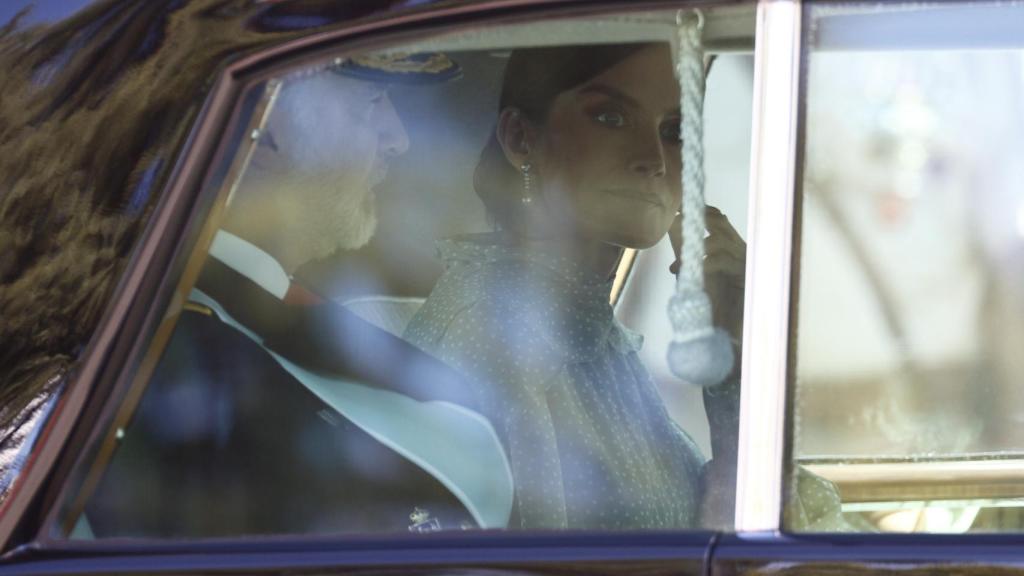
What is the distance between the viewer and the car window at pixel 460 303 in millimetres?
1521

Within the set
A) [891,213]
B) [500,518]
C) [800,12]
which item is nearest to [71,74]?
[500,518]

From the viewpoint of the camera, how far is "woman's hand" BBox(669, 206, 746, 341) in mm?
1489

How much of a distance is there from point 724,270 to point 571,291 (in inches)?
8.6

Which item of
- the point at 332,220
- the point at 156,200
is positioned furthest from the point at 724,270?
the point at 156,200

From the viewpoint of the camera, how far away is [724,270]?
151cm

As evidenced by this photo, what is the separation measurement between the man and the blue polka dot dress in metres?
0.04

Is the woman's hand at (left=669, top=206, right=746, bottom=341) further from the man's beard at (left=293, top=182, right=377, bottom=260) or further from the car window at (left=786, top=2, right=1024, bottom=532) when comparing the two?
the man's beard at (left=293, top=182, right=377, bottom=260)

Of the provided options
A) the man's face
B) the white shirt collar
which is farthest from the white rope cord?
the white shirt collar

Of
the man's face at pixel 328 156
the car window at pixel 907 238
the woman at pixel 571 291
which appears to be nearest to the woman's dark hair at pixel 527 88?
the woman at pixel 571 291

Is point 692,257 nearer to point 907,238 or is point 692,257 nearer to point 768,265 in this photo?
point 768,265

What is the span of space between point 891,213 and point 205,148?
30.1 inches

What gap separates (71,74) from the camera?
155 centimetres

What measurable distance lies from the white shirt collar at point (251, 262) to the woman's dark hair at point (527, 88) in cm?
24

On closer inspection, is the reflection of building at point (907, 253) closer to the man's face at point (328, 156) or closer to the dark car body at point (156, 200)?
the dark car body at point (156, 200)
